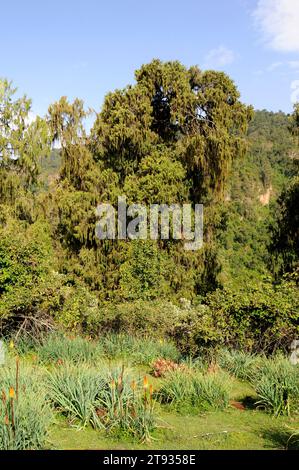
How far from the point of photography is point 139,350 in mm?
10914

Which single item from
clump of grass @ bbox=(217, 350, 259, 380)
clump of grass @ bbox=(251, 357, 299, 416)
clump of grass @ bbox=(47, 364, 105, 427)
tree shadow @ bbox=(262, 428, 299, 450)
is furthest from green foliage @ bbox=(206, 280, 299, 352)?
clump of grass @ bbox=(47, 364, 105, 427)

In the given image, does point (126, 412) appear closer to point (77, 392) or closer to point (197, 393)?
point (77, 392)

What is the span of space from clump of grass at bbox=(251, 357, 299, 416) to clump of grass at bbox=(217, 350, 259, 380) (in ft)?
5.64

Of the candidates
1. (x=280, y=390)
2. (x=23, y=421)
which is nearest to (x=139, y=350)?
(x=280, y=390)

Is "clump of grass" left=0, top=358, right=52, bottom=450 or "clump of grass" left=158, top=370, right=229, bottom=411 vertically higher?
"clump of grass" left=0, top=358, right=52, bottom=450

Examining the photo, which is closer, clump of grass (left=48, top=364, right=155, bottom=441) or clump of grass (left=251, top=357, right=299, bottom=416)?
clump of grass (left=48, top=364, right=155, bottom=441)

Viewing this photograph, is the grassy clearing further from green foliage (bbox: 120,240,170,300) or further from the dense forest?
the dense forest

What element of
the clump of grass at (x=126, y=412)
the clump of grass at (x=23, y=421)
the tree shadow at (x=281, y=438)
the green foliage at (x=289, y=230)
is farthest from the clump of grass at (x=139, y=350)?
the green foliage at (x=289, y=230)

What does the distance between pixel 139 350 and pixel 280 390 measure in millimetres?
4709

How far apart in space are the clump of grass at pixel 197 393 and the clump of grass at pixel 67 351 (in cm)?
265

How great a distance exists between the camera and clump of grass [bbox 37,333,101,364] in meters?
9.43

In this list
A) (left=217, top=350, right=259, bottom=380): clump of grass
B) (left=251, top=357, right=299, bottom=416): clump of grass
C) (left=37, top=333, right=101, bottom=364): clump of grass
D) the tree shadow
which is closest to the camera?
the tree shadow
